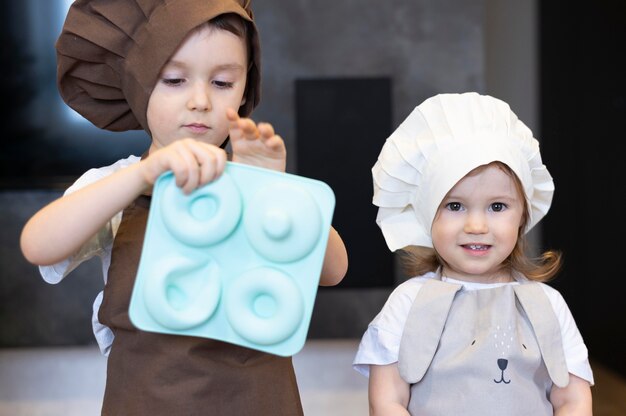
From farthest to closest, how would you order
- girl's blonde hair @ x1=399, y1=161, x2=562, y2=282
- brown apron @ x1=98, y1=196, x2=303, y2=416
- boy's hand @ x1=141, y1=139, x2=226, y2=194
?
1. girl's blonde hair @ x1=399, y1=161, x2=562, y2=282
2. brown apron @ x1=98, y1=196, x2=303, y2=416
3. boy's hand @ x1=141, y1=139, x2=226, y2=194

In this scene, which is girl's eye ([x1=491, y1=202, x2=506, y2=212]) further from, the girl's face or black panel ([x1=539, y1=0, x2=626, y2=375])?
black panel ([x1=539, y1=0, x2=626, y2=375])

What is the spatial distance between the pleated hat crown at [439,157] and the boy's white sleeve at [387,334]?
0.09m

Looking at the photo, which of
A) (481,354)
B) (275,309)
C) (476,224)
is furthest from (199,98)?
(481,354)

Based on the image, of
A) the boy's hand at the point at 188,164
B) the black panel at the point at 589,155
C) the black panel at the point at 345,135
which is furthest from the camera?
the black panel at the point at 345,135

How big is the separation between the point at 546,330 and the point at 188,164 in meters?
0.66

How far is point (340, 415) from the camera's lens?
2.88 metres

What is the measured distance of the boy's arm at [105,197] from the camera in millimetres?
1164

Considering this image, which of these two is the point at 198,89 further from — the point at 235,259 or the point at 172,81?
the point at 235,259

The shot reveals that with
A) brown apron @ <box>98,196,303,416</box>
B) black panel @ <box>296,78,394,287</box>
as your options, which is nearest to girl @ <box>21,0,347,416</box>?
brown apron @ <box>98,196,303,416</box>

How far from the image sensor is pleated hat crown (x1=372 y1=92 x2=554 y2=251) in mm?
1444

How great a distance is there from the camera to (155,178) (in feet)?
3.90

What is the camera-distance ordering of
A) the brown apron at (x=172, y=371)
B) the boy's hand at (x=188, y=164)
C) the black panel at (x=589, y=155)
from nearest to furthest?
the boy's hand at (x=188, y=164), the brown apron at (x=172, y=371), the black panel at (x=589, y=155)

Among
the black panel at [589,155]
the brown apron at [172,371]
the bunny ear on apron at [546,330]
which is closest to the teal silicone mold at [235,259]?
the brown apron at [172,371]

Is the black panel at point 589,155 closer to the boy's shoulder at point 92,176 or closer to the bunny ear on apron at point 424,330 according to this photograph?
the bunny ear on apron at point 424,330
